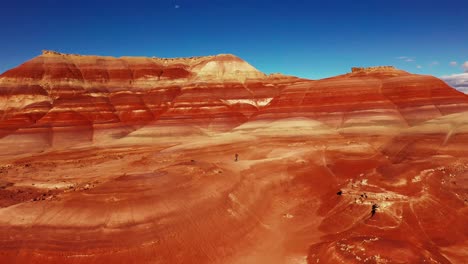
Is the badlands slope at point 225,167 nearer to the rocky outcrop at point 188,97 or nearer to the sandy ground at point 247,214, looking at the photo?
the sandy ground at point 247,214

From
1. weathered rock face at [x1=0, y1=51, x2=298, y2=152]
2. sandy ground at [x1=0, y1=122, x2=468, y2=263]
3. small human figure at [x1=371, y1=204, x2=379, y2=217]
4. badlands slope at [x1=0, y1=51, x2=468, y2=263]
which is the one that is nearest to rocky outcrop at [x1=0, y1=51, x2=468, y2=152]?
weathered rock face at [x1=0, y1=51, x2=298, y2=152]

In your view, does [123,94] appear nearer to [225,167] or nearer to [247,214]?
[225,167]

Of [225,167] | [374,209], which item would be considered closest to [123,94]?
[225,167]

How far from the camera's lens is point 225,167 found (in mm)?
27078

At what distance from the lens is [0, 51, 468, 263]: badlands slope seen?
16.5m

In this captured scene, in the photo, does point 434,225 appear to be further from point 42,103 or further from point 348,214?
point 42,103

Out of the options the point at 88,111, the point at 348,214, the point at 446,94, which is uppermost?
the point at 446,94

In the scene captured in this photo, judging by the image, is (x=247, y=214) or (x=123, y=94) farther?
(x=123, y=94)

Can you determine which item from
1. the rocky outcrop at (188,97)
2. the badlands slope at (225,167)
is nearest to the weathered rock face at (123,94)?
the rocky outcrop at (188,97)

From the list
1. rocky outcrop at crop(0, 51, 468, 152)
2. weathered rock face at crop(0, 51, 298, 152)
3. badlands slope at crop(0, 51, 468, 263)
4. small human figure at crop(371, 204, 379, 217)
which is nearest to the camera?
badlands slope at crop(0, 51, 468, 263)

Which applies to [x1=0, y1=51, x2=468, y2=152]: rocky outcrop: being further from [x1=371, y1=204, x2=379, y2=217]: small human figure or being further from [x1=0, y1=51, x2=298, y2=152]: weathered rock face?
[x1=371, y1=204, x2=379, y2=217]: small human figure

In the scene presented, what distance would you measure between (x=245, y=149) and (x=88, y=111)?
3838cm

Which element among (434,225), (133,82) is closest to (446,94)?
(434,225)

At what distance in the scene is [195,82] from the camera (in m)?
76.5
